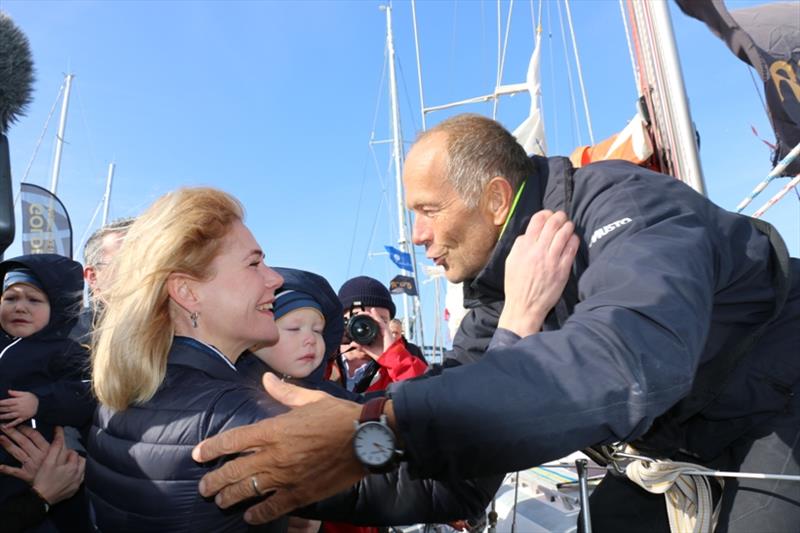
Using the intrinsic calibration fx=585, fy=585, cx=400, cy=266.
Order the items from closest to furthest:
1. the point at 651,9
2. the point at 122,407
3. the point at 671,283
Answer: the point at 671,283 → the point at 122,407 → the point at 651,9

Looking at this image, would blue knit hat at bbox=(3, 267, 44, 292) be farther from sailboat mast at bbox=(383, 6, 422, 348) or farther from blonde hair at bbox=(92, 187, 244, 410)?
Result: sailboat mast at bbox=(383, 6, 422, 348)

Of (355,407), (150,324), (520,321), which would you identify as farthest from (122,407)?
(520,321)

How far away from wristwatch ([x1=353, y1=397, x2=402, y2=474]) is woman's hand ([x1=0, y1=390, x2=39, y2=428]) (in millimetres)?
2287

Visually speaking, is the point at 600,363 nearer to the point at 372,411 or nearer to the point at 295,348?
the point at 372,411

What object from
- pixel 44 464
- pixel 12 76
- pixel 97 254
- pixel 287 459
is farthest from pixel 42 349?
pixel 287 459

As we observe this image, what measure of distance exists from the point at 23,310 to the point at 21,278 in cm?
19

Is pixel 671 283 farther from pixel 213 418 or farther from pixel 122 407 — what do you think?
pixel 122 407

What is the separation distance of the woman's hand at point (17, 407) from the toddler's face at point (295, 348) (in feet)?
3.64

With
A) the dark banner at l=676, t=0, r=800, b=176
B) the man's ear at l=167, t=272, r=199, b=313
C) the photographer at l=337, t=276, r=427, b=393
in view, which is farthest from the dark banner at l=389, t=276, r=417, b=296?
the man's ear at l=167, t=272, r=199, b=313

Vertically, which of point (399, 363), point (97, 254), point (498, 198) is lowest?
point (399, 363)

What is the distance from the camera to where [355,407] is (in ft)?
4.08

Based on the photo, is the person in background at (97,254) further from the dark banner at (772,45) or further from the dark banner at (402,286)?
the dark banner at (402,286)

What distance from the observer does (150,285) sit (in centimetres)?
159

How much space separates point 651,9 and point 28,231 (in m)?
9.94
